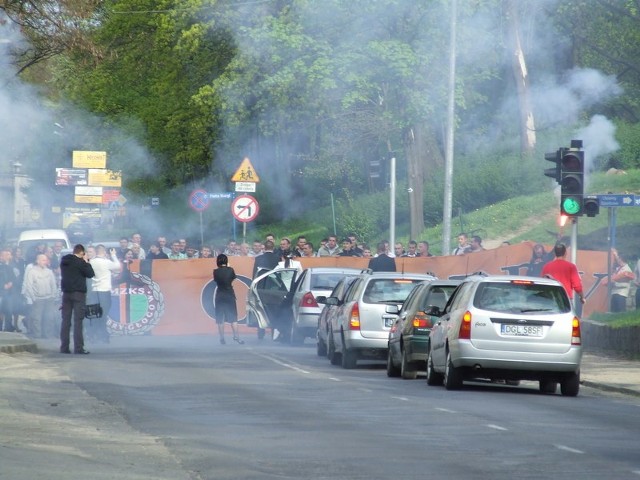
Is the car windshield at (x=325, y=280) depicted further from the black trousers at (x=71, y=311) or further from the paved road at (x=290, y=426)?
the paved road at (x=290, y=426)

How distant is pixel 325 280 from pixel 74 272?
514cm

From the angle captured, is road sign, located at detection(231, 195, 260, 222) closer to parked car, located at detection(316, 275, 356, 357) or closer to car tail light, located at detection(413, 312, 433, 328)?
parked car, located at detection(316, 275, 356, 357)

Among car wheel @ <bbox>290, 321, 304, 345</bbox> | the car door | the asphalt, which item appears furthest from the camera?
the car door

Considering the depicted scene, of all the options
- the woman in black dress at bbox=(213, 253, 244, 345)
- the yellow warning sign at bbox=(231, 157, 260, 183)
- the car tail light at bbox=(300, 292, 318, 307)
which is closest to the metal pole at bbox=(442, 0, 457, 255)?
the yellow warning sign at bbox=(231, 157, 260, 183)

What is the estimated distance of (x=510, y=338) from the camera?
20281 mm

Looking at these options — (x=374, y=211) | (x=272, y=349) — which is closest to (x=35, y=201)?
(x=374, y=211)

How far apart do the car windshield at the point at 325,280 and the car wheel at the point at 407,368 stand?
8115 mm

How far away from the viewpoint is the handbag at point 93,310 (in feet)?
95.0

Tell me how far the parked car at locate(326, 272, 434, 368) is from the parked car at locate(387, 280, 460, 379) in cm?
101

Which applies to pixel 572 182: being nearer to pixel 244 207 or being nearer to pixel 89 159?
pixel 244 207

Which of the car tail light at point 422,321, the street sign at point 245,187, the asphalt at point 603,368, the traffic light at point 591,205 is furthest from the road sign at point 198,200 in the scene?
the car tail light at point 422,321

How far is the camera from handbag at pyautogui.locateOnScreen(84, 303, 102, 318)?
28953mm

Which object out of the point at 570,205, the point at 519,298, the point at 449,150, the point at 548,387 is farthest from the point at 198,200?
the point at 519,298

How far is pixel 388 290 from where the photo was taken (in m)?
25.9
